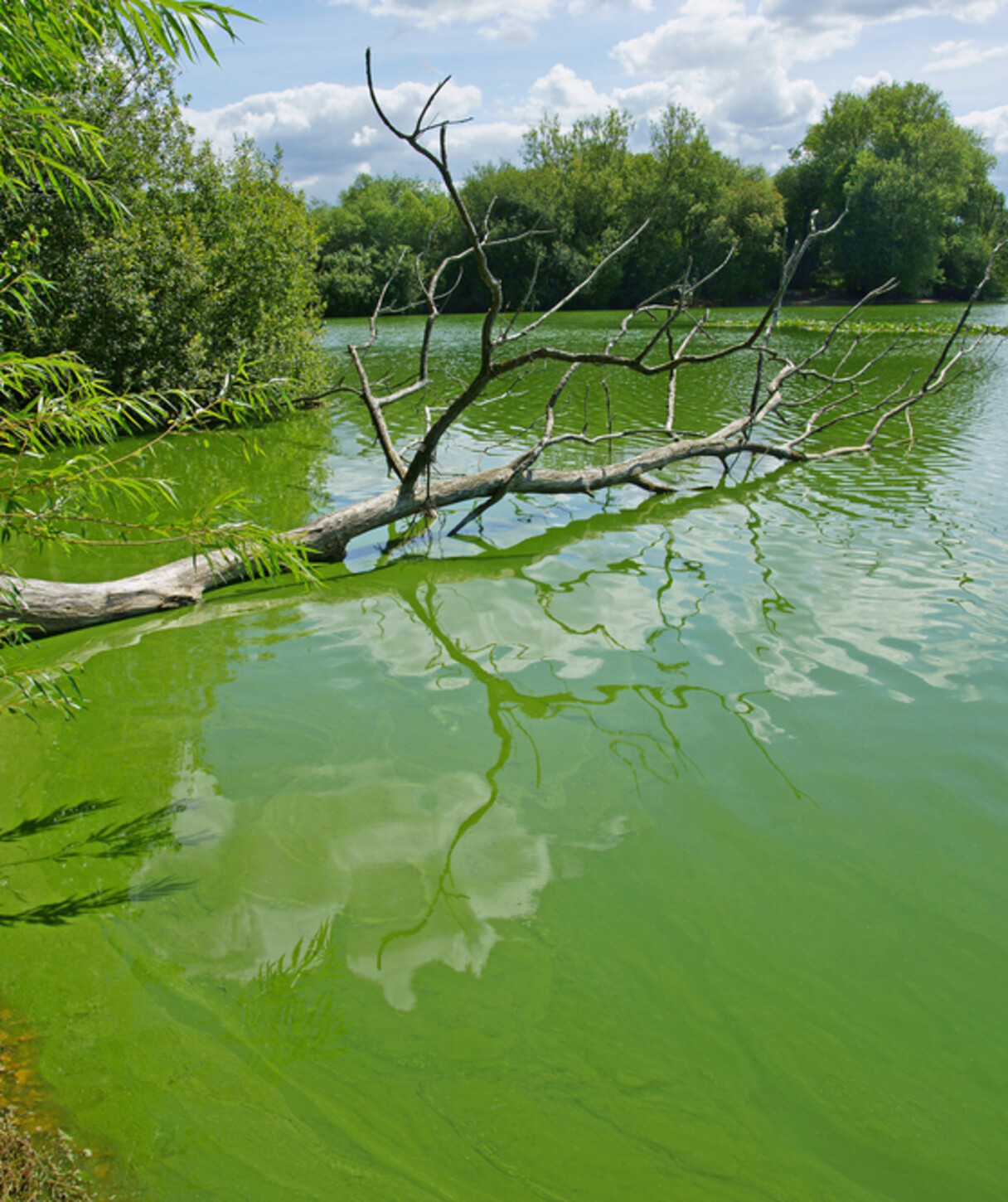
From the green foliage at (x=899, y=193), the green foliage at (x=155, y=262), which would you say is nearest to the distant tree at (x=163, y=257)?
the green foliage at (x=155, y=262)

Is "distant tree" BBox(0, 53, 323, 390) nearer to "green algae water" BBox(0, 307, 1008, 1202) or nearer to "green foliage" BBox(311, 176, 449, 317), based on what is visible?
"green algae water" BBox(0, 307, 1008, 1202)

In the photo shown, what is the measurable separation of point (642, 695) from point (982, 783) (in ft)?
5.89

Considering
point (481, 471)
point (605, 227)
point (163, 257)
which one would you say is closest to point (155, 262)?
point (163, 257)

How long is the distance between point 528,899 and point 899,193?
2520 inches

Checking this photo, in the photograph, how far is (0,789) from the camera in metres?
3.76

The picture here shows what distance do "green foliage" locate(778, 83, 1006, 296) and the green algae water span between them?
178ft

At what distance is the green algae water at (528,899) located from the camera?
2223 millimetres

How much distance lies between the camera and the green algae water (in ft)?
7.29

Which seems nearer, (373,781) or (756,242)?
(373,781)

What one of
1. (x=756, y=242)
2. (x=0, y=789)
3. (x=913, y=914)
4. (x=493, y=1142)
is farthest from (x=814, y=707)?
(x=756, y=242)

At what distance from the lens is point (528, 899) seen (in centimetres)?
311

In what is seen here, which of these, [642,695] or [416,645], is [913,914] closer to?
[642,695]

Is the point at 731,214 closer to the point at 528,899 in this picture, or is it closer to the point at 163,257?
the point at 163,257

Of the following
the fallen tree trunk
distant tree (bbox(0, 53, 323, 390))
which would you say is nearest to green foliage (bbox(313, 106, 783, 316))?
distant tree (bbox(0, 53, 323, 390))
